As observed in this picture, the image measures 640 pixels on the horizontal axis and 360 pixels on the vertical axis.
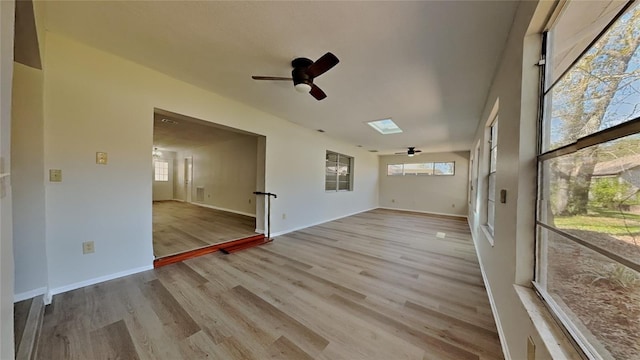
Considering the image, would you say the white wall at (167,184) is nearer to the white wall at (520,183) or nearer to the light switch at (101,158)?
the light switch at (101,158)

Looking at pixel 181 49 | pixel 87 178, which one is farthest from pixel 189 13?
pixel 87 178

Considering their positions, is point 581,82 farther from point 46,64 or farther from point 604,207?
point 46,64

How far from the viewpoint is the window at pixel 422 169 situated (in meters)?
7.78

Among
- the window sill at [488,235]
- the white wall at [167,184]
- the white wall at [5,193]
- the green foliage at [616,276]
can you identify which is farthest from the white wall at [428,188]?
the white wall at [167,184]

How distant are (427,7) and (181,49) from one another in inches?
87.6

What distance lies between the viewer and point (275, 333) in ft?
5.22

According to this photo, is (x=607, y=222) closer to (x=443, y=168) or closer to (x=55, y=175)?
(x=55, y=175)

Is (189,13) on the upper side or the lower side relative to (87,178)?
upper

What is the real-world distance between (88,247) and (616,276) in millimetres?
3692

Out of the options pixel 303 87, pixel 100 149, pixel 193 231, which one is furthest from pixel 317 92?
pixel 193 231

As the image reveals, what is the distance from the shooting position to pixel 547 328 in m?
0.88

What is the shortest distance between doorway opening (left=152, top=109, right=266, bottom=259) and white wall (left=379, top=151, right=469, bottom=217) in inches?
218

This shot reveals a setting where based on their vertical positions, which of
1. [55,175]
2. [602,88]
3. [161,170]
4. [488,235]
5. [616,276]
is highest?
[602,88]

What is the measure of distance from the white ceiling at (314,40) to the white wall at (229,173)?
3.41m
